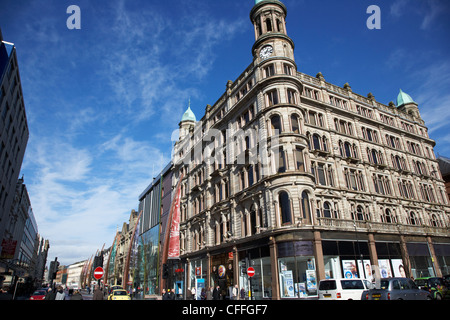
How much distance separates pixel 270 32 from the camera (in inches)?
1364

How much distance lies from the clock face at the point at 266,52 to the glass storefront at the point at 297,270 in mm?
21827

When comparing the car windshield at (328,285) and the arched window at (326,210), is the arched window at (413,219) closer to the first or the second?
the arched window at (326,210)

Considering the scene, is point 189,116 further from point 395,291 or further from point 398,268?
point 395,291

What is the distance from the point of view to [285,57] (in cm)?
3272

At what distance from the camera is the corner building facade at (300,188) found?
88.4 feet

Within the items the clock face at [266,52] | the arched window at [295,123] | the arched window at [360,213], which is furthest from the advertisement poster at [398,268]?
the clock face at [266,52]

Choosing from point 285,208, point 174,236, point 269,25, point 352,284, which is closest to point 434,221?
point 285,208

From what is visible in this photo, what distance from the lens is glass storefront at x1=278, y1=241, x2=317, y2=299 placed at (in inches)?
960

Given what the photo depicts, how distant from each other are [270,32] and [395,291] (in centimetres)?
3005

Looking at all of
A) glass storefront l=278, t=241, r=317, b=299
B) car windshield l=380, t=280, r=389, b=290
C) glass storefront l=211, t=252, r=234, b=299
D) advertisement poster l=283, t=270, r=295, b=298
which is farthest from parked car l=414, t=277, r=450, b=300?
glass storefront l=211, t=252, r=234, b=299

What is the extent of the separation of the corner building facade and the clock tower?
146 millimetres

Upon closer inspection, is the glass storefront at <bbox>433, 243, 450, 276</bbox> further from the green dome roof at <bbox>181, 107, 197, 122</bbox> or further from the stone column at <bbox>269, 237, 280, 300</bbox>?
the green dome roof at <bbox>181, 107, 197, 122</bbox>

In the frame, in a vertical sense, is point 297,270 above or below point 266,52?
below

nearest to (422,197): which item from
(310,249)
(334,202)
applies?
(334,202)
